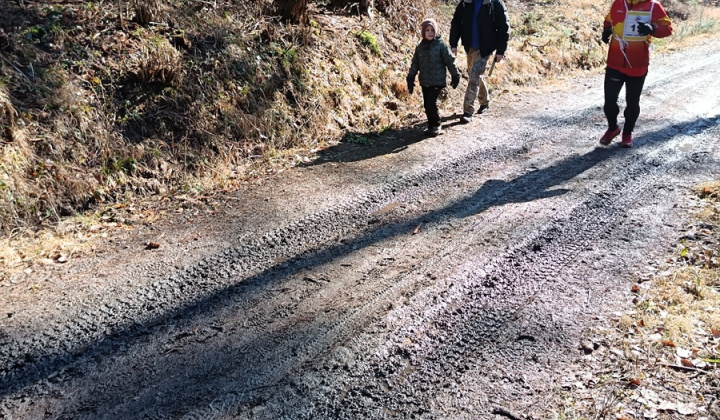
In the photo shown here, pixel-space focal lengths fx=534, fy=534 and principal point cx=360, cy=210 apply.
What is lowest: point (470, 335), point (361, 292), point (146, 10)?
point (470, 335)

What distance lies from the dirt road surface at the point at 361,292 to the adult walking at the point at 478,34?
1832 millimetres

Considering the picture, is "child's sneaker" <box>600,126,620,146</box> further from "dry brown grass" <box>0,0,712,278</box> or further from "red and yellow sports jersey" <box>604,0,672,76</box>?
"dry brown grass" <box>0,0,712,278</box>

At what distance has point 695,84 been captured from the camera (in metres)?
11.2

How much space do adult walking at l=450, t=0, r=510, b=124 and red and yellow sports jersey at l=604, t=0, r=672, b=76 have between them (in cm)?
169

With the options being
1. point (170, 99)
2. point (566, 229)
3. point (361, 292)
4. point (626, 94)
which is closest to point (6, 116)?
point (170, 99)

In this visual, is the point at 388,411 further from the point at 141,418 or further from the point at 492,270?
the point at 492,270

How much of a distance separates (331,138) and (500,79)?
194 inches

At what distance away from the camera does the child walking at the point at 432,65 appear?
8.04 metres

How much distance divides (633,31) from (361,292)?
5.29m

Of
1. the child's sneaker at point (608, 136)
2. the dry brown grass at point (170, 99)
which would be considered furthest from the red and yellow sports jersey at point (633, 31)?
the dry brown grass at point (170, 99)

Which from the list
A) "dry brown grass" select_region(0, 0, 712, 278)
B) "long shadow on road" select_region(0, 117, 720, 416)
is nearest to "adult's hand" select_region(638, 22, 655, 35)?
"long shadow on road" select_region(0, 117, 720, 416)

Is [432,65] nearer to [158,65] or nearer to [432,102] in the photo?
[432,102]

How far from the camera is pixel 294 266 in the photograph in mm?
5059

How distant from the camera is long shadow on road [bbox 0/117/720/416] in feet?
12.6
